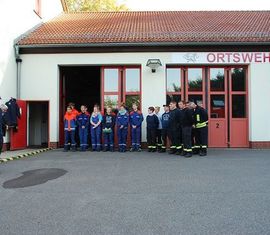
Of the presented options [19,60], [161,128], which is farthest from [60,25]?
[161,128]

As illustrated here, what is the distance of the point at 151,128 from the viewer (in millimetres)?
14680

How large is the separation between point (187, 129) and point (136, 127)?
2.66 meters

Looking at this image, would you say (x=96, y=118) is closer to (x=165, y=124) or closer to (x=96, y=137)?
(x=96, y=137)

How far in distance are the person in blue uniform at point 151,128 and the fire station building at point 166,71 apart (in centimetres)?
141

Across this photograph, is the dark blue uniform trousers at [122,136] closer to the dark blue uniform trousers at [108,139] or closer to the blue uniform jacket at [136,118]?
the dark blue uniform trousers at [108,139]

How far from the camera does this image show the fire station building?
16.2 meters

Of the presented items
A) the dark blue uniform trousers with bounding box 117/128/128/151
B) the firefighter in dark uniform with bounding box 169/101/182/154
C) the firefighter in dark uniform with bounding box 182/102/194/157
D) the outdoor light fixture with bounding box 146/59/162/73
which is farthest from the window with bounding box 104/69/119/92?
the firefighter in dark uniform with bounding box 182/102/194/157

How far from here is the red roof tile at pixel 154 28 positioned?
1614 cm

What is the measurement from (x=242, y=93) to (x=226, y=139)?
6.98ft

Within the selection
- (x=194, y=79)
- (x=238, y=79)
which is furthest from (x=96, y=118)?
(x=238, y=79)

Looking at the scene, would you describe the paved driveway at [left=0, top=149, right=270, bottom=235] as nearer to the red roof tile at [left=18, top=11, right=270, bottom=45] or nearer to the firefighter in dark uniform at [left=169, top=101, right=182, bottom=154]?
the firefighter in dark uniform at [left=169, top=101, right=182, bottom=154]

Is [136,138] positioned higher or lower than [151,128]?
lower

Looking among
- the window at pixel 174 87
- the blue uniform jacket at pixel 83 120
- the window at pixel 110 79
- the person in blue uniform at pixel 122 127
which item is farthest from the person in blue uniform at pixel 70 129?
the window at pixel 174 87

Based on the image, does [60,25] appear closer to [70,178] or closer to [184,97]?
[184,97]
